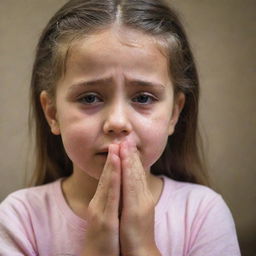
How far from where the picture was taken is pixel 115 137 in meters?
0.88

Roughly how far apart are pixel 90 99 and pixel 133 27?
0.19 meters

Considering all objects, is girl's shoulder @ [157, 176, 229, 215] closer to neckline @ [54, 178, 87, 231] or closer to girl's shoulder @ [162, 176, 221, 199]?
girl's shoulder @ [162, 176, 221, 199]

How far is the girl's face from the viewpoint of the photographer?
2.88 ft

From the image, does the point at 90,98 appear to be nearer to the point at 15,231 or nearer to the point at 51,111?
the point at 51,111

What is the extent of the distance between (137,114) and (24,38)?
71cm

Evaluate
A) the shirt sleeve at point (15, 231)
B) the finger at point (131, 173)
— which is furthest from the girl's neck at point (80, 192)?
the finger at point (131, 173)

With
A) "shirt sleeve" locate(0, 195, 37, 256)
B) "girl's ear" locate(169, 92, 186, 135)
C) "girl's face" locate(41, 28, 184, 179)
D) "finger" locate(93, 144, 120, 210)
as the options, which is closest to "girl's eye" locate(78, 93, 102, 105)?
"girl's face" locate(41, 28, 184, 179)

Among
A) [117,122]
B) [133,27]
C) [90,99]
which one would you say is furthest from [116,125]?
[133,27]

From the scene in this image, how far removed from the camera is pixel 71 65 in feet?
3.04

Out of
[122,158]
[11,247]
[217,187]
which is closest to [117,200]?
[122,158]

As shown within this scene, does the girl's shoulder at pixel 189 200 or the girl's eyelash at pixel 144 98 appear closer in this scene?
the girl's eyelash at pixel 144 98

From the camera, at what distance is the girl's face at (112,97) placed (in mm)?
879

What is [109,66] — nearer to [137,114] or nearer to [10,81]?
[137,114]

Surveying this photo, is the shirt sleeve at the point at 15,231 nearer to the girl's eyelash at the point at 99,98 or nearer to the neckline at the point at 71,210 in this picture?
the neckline at the point at 71,210
